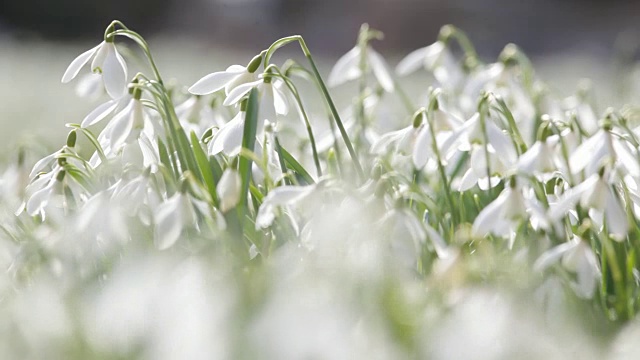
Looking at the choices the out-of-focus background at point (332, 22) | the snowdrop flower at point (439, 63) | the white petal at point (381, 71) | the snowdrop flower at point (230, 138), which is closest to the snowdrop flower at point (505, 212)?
the snowdrop flower at point (230, 138)

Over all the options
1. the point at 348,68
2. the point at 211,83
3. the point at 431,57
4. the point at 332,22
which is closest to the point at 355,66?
the point at 348,68

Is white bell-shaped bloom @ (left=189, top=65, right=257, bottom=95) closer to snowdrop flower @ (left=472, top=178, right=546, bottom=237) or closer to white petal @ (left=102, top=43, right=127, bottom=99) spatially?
white petal @ (left=102, top=43, right=127, bottom=99)

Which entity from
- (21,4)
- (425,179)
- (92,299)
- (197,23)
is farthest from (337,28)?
(92,299)

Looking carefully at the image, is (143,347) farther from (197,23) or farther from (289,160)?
(197,23)

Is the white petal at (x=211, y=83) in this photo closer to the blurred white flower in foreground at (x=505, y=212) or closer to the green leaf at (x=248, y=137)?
the green leaf at (x=248, y=137)

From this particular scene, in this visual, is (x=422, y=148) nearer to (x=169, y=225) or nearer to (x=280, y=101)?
(x=280, y=101)

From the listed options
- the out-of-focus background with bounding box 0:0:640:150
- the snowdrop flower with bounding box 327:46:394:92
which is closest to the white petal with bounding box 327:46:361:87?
the snowdrop flower with bounding box 327:46:394:92
